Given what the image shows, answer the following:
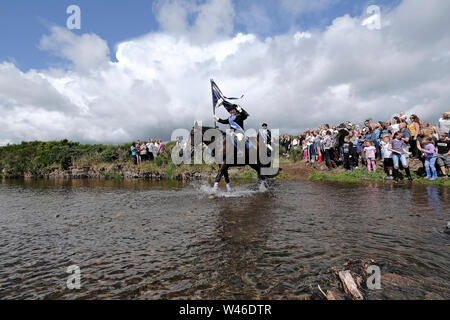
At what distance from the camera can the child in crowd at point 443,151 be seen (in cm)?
1191

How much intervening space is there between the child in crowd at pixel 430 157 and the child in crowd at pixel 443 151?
0.87 ft

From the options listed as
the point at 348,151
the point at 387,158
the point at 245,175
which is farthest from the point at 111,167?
the point at 387,158

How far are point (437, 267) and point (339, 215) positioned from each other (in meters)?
2.97

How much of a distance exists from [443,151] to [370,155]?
123 inches

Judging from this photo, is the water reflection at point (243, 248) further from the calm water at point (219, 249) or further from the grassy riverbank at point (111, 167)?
the grassy riverbank at point (111, 167)

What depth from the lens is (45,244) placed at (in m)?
4.67

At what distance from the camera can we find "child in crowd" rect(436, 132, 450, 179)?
11906 millimetres

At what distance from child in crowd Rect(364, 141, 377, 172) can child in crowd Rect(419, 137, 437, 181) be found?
2.25 meters

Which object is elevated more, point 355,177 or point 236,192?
point 355,177

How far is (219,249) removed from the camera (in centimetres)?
416

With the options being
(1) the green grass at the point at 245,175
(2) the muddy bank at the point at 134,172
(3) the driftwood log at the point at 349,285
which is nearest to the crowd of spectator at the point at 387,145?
(1) the green grass at the point at 245,175

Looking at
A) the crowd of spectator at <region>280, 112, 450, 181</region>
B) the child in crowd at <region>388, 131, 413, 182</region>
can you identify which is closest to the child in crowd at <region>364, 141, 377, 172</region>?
the crowd of spectator at <region>280, 112, 450, 181</region>

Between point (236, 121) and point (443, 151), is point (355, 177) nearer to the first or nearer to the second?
point (443, 151)

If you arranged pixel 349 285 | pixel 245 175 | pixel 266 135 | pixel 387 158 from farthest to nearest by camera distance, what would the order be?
1. pixel 245 175
2. pixel 266 135
3. pixel 387 158
4. pixel 349 285
